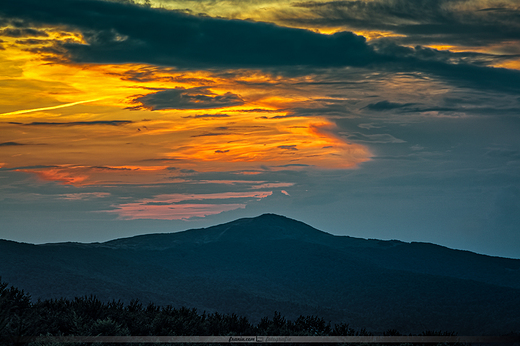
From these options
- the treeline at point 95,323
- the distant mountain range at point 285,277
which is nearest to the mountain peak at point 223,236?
the distant mountain range at point 285,277

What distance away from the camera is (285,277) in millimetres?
131500

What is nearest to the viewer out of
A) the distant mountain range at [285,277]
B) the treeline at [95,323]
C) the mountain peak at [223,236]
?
the treeline at [95,323]

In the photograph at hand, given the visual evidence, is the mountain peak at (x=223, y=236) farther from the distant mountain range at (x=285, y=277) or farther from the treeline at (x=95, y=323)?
the treeline at (x=95, y=323)

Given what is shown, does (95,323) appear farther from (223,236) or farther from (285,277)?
(223,236)

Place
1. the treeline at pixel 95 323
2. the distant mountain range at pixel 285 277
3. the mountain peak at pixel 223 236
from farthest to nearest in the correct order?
the mountain peak at pixel 223 236, the distant mountain range at pixel 285 277, the treeline at pixel 95 323

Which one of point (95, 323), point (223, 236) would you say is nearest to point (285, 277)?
point (223, 236)

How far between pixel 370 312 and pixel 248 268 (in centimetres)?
5388

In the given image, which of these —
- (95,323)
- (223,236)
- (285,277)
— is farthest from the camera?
(223,236)

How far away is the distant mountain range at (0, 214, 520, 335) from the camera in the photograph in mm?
84938

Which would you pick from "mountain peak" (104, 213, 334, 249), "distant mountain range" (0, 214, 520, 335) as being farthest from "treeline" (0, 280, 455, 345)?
"mountain peak" (104, 213, 334, 249)

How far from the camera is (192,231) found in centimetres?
19425

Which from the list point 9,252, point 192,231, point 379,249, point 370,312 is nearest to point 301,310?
point 370,312

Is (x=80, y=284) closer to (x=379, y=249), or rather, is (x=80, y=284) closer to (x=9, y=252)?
(x=9, y=252)

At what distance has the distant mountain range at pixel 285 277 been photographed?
3344 inches
